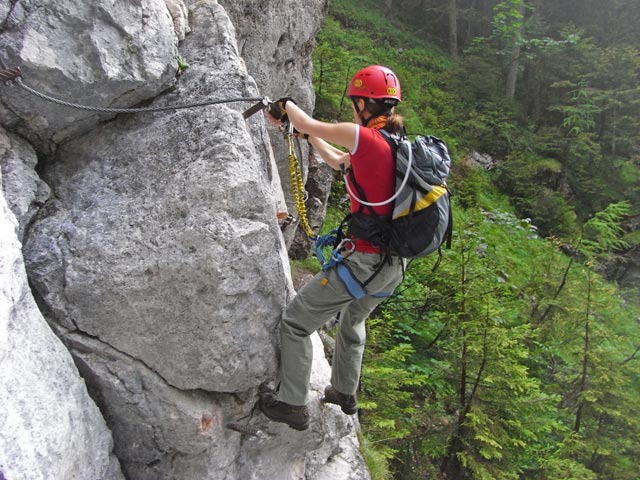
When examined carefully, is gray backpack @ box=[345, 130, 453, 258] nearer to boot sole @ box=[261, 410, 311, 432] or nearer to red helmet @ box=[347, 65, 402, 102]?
red helmet @ box=[347, 65, 402, 102]

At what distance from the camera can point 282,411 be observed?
4.40m

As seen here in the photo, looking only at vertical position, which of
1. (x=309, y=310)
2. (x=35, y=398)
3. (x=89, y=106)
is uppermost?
(x=89, y=106)

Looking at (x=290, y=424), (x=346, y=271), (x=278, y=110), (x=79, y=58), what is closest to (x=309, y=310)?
(x=346, y=271)

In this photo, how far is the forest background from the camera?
8.01 metres

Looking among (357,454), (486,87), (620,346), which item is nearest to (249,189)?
(357,454)

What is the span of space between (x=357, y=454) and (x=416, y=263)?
593cm

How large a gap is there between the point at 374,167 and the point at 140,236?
187 centimetres

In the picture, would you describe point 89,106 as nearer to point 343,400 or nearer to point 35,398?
point 35,398

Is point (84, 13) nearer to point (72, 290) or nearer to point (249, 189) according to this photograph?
point (249, 189)

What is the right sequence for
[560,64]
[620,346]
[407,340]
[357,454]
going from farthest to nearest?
[560,64]
[620,346]
[407,340]
[357,454]

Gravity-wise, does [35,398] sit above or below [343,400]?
above

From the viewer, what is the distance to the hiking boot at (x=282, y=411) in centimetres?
440

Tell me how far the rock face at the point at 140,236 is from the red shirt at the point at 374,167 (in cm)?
80

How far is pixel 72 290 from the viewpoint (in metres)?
3.72
